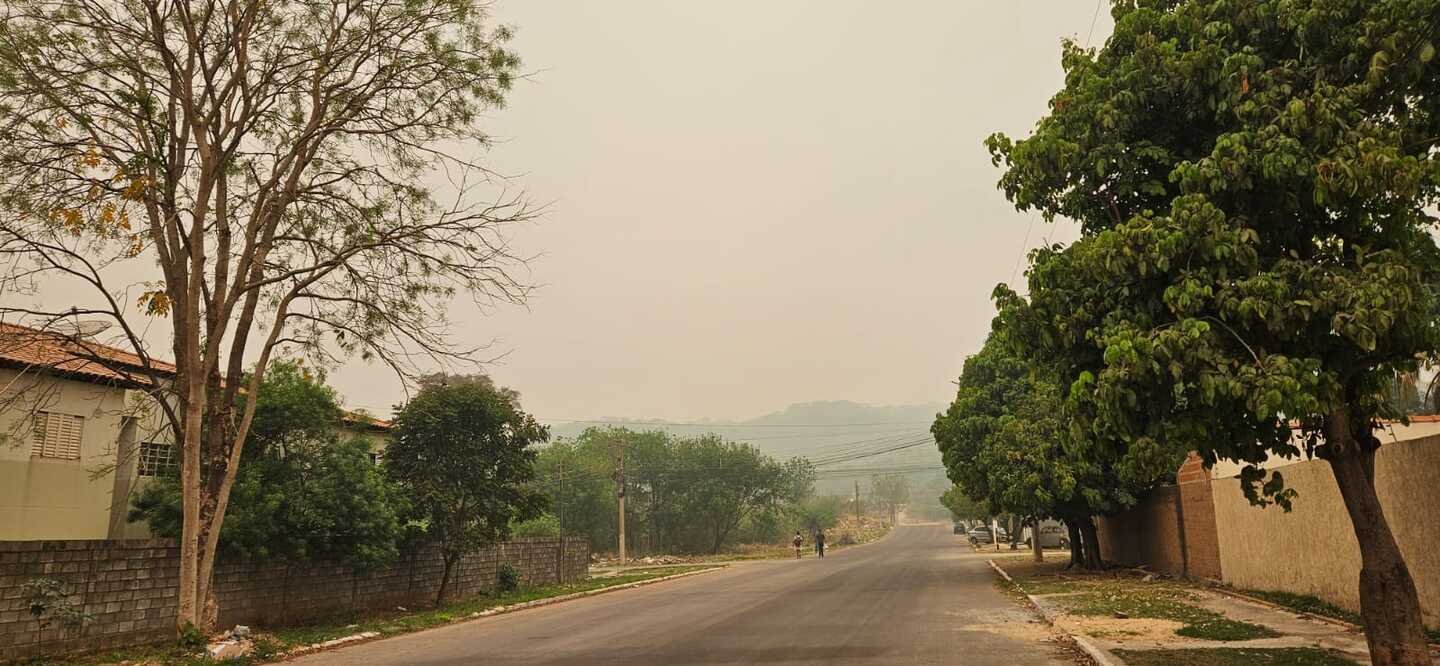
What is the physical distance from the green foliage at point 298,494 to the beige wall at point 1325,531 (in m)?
17.3

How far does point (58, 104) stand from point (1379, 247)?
1771 centimetres

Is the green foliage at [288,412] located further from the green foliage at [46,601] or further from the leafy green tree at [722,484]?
the leafy green tree at [722,484]

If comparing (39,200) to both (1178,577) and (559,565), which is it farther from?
(1178,577)

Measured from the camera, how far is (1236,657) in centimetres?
946

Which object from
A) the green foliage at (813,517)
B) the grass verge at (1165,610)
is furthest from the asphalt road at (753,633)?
the green foliage at (813,517)

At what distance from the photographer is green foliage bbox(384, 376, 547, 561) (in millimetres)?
21656

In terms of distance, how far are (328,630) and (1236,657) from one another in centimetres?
1541

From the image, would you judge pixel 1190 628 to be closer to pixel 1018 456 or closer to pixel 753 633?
pixel 753 633

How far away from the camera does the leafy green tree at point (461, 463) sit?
2167 cm

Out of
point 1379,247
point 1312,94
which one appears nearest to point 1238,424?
point 1379,247

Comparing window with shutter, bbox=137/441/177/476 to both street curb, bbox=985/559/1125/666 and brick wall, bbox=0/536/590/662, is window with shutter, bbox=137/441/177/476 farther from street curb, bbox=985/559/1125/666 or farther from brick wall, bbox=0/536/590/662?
street curb, bbox=985/559/1125/666

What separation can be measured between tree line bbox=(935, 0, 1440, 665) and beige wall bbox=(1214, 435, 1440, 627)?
2.83 m

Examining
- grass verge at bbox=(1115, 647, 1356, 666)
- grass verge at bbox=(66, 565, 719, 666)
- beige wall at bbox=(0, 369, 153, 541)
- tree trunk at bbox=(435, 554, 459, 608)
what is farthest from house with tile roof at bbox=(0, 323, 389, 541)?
grass verge at bbox=(1115, 647, 1356, 666)

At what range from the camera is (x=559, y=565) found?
31656 millimetres
